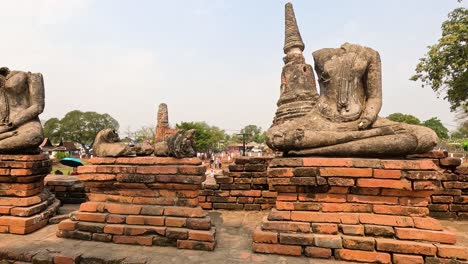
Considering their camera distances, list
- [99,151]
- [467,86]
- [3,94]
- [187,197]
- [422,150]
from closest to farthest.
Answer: [422,150] → [187,197] → [99,151] → [3,94] → [467,86]

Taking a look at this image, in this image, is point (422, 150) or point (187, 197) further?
point (187, 197)

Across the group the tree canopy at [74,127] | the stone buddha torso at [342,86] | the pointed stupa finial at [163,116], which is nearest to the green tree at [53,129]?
the tree canopy at [74,127]

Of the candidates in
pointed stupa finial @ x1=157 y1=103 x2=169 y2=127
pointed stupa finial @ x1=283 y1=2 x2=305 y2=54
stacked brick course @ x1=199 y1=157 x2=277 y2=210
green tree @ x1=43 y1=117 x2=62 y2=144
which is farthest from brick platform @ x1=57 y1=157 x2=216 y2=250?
green tree @ x1=43 y1=117 x2=62 y2=144

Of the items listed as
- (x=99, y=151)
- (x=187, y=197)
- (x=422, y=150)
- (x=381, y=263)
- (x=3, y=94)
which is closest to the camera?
(x=381, y=263)

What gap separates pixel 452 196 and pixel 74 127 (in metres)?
57.5

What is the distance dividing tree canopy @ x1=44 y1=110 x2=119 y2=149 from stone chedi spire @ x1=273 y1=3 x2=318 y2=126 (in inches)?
1994

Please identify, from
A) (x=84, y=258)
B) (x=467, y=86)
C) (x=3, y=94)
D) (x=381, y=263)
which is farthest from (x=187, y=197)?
(x=467, y=86)

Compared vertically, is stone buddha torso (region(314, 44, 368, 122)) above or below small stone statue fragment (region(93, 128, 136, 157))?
above

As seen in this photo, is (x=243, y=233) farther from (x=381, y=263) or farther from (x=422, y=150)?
(x=422, y=150)

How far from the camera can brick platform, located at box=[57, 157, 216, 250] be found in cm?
293

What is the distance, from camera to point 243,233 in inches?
135

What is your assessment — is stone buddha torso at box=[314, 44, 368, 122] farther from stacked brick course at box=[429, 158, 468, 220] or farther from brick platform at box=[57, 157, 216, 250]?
stacked brick course at box=[429, 158, 468, 220]

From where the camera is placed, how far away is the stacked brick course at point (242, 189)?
15.5ft

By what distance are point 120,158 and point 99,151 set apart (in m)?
0.33
